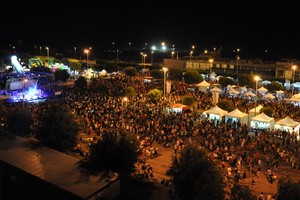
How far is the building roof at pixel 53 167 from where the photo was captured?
12.1m

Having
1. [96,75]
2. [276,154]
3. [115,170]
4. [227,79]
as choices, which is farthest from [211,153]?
[96,75]

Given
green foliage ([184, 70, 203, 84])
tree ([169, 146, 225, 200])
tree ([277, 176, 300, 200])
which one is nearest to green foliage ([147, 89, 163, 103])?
green foliage ([184, 70, 203, 84])

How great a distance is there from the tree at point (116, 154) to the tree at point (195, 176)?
3134 millimetres

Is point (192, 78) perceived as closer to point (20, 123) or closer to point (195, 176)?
point (20, 123)

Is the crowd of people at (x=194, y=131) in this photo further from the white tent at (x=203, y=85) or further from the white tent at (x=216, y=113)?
the white tent at (x=203, y=85)

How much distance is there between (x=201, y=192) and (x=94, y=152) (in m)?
5.54

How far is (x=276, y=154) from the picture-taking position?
18781 mm

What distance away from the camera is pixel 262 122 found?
2445 centimetres

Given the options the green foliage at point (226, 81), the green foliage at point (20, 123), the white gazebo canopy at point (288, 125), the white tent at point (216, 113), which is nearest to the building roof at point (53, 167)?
the green foliage at point (20, 123)

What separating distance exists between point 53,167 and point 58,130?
3600 mm

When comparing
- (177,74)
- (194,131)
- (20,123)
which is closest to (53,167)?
(20,123)

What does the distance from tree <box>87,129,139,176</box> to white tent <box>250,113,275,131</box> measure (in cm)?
1314

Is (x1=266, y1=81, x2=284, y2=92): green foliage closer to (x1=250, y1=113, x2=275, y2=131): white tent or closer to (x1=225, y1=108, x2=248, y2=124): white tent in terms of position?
(x1=225, y1=108, x2=248, y2=124): white tent

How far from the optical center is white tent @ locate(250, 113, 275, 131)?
24.2 m
